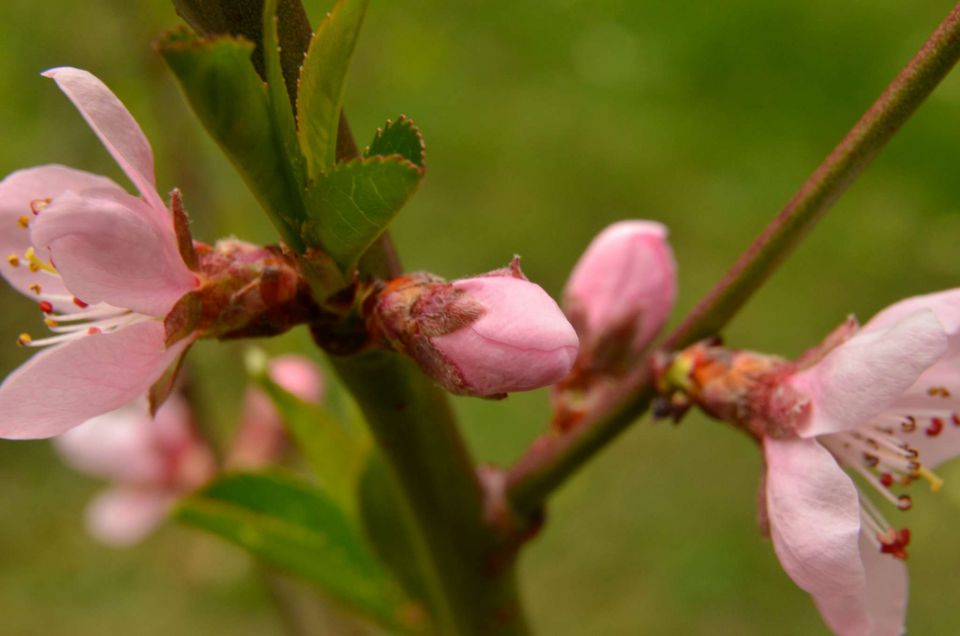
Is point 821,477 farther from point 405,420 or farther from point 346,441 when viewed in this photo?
point 346,441

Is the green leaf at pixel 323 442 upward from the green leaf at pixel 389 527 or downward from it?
downward

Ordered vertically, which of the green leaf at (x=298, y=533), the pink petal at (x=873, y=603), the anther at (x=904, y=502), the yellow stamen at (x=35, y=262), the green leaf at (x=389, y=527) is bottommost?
the green leaf at (x=298, y=533)

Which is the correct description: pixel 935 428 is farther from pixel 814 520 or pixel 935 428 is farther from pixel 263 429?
pixel 263 429

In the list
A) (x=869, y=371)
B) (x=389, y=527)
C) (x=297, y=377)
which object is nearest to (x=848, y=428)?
(x=869, y=371)

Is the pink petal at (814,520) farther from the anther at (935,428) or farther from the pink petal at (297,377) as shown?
the pink petal at (297,377)

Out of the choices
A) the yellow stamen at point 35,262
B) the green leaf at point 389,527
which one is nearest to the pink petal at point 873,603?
the green leaf at point 389,527
